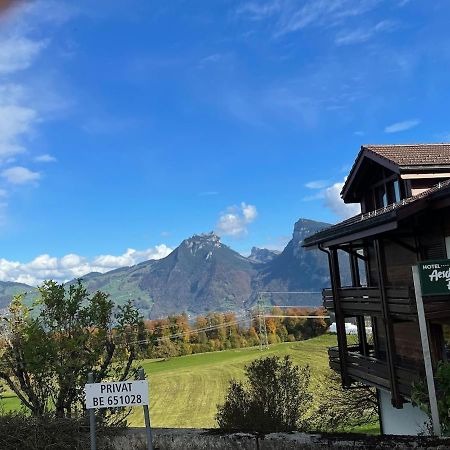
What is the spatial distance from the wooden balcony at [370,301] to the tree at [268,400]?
244 centimetres

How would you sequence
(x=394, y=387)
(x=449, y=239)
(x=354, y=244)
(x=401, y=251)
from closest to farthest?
(x=449, y=239), (x=394, y=387), (x=401, y=251), (x=354, y=244)

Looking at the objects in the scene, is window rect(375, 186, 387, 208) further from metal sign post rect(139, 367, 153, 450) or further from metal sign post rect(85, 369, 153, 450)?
metal sign post rect(85, 369, 153, 450)

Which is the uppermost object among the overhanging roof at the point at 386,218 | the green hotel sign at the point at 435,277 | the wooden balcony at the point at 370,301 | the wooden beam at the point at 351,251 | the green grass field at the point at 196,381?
the overhanging roof at the point at 386,218

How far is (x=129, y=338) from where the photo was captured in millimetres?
9133

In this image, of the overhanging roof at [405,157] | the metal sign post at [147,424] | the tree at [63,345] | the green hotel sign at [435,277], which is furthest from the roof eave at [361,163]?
the metal sign post at [147,424]

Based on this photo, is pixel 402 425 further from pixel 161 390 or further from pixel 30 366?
pixel 161 390

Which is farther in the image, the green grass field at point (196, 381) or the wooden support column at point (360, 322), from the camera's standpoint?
the green grass field at point (196, 381)

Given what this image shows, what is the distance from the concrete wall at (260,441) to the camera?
16.5ft

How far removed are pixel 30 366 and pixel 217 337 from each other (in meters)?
96.1

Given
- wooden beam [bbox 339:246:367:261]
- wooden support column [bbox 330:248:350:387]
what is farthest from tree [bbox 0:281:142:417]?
wooden beam [bbox 339:246:367:261]

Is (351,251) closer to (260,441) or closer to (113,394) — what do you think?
(260,441)

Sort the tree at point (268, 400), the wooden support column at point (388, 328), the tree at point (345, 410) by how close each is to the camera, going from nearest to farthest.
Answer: the wooden support column at point (388, 328)
the tree at point (268, 400)
the tree at point (345, 410)

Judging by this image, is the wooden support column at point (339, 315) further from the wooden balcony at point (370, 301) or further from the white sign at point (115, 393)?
the white sign at point (115, 393)

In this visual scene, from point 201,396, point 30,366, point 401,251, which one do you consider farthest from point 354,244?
point 201,396
